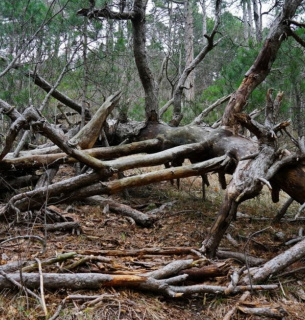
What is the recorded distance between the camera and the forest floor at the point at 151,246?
268cm

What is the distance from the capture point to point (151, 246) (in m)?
4.36

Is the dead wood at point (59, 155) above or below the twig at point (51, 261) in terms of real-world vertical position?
above

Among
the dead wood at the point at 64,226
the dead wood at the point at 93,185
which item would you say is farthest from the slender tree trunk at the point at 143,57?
the dead wood at the point at 64,226

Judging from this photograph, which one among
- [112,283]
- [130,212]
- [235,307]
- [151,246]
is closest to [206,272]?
[235,307]

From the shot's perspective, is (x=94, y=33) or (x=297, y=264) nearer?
(x=297, y=264)

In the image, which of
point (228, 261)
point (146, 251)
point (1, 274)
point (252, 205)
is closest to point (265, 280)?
point (228, 261)

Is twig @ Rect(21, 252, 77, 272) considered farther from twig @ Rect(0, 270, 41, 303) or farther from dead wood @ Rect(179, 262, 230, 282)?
dead wood @ Rect(179, 262, 230, 282)

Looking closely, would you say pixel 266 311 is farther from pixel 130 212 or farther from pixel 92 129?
pixel 92 129

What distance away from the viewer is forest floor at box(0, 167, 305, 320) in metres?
2.68

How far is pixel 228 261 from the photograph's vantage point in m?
3.83

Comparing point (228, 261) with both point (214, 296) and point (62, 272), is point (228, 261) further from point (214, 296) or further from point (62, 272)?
point (62, 272)

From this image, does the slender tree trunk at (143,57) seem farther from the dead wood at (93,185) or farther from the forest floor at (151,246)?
the dead wood at (93,185)

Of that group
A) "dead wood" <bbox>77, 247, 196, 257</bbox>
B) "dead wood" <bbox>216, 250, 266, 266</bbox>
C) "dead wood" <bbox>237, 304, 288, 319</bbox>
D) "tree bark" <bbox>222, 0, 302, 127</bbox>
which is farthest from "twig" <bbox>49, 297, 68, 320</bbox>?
"tree bark" <bbox>222, 0, 302, 127</bbox>

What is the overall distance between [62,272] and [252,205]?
476 cm
